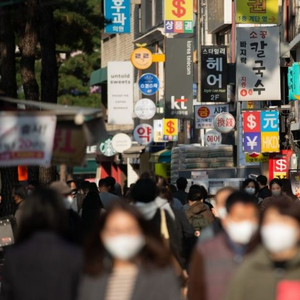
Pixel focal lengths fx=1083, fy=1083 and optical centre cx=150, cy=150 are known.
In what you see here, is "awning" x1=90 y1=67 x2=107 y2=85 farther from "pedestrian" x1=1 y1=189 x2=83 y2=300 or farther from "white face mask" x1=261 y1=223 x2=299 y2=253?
"white face mask" x1=261 y1=223 x2=299 y2=253

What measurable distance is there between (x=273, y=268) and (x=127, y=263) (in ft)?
2.92

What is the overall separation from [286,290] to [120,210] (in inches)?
43.9

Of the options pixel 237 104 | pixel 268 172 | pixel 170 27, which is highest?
pixel 170 27

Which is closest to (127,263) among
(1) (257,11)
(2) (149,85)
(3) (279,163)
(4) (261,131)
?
(1) (257,11)

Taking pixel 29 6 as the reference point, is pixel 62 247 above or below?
below

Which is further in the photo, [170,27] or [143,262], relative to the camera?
[170,27]

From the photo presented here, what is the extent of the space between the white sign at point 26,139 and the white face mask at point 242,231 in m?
2.21

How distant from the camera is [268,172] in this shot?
114 feet

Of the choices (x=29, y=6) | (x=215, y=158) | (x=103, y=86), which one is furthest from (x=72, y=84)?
(x=29, y=6)

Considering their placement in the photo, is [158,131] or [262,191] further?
[158,131]

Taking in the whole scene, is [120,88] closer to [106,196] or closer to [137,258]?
[106,196]

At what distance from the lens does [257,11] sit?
99.0 ft

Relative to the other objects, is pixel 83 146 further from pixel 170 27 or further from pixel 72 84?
pixel 72 84

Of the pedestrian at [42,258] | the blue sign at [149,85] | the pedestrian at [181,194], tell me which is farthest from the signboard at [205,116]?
the pedestrian at [42,258]
